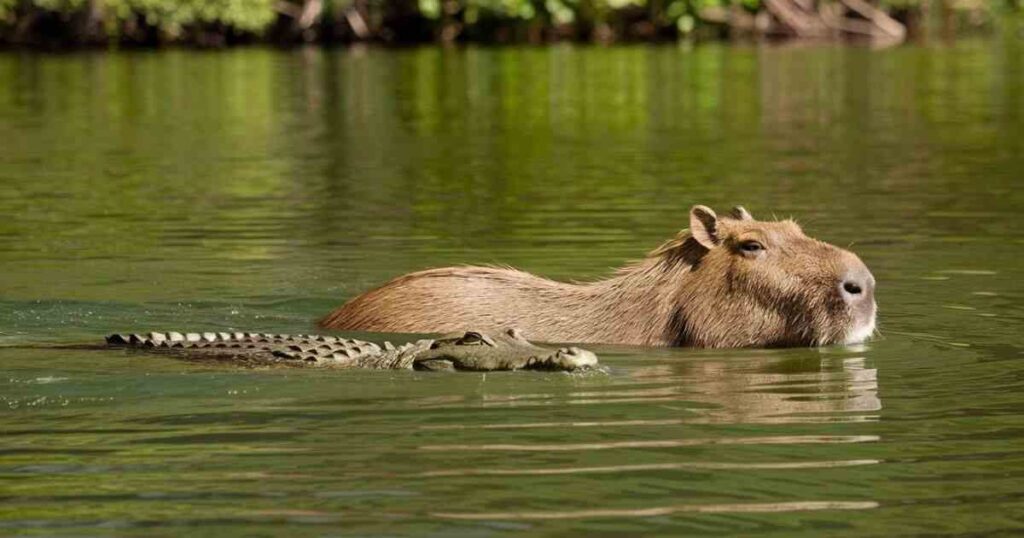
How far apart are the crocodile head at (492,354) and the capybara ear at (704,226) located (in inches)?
60.3

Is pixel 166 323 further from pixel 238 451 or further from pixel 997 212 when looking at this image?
pixel 997 212

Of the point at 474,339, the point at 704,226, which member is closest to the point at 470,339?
the point at 474,339

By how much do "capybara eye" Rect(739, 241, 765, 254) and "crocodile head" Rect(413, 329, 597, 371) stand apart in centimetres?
156

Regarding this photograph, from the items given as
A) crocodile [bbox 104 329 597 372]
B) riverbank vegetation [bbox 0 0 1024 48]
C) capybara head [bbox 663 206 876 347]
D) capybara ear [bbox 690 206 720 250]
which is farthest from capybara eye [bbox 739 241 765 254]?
riverbank vegetation [bbox 0 0 1024 48]

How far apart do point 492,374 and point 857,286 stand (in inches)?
89.3

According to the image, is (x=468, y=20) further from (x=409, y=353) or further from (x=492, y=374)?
(x=492, y=374)

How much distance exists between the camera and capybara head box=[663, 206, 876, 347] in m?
12.4

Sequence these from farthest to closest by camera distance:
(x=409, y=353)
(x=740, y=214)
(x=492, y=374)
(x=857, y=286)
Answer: (x=740, y=214), (x=857, y=286), (x=409, y=353), (x=492, y=374)

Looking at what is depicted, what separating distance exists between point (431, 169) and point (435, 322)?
48.2 feet

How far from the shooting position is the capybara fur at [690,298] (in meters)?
12.5

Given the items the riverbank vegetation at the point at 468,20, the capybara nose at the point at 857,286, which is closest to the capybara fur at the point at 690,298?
the capybara nose at the point at 857,286

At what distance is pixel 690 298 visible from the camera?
12.9 meters

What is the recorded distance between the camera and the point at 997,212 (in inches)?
812

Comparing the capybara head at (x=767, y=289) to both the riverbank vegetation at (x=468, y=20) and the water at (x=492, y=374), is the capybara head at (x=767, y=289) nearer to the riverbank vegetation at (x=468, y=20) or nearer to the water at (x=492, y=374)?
the water at (x=492, y=374)
